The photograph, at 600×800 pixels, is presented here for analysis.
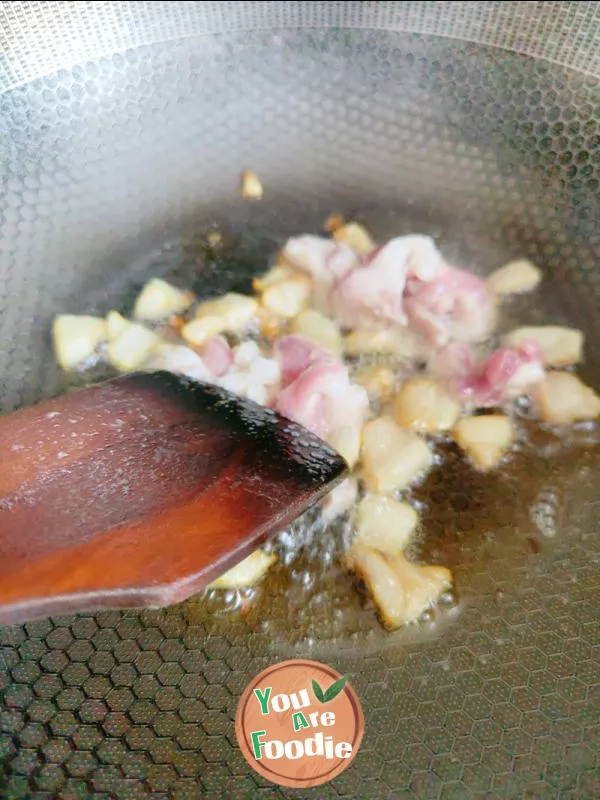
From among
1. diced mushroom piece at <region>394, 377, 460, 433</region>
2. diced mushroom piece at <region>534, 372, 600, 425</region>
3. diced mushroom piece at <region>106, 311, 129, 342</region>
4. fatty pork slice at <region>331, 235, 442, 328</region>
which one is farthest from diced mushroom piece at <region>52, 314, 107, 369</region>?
diced mushroom piece at <region>534, 372, 600, 425</region>

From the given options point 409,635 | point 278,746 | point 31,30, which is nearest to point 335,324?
point 409,635

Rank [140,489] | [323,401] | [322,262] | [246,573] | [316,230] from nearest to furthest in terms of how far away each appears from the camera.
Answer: [140,489] → [246,573] → [323,401] → [322,262] → [316,230]

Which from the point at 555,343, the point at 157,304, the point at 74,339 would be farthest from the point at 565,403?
the point at 74,339

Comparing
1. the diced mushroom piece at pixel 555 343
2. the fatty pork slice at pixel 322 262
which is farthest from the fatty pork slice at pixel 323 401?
the diced mushroom piece at pixel 555 343

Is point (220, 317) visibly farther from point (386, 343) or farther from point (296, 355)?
point (386, 343)

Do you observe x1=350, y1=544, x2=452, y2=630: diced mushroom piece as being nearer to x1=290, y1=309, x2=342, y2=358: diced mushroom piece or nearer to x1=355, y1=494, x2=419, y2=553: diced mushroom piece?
x1=355, y1=494, x2=419, y2=553: diced mushroom piece

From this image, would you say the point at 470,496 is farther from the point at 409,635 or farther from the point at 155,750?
the point at 155,750
